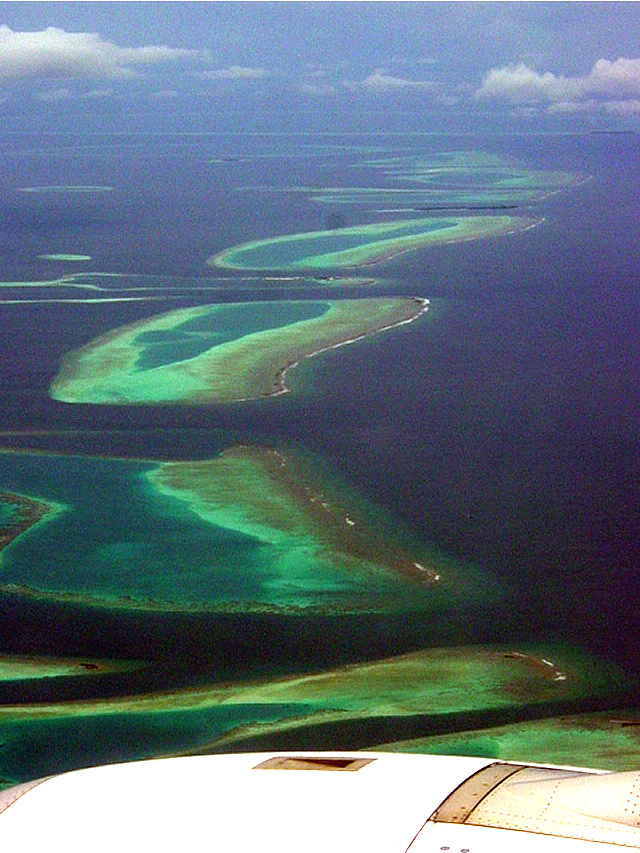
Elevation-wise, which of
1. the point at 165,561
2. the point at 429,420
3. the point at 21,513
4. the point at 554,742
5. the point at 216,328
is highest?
the point at 216,328

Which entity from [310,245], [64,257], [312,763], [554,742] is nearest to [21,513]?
[554,742]

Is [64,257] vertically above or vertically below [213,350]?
above

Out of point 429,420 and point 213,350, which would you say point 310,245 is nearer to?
point 213,350

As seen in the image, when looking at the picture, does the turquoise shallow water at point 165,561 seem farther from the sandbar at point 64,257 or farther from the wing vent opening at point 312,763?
the sandbar at point 64,257

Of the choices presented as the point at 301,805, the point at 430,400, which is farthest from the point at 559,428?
the point at 301,805

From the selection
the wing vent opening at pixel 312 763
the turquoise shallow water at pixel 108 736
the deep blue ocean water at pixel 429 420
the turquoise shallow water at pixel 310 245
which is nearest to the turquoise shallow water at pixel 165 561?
the deep blue ocean water at pixel 429 420

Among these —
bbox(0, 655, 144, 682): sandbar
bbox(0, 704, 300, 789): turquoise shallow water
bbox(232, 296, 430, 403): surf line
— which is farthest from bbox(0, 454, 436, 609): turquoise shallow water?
bbox(232, 296, 430, 403): surf line

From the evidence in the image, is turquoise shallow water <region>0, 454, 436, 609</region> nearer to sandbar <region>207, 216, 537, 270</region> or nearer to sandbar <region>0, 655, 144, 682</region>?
sandbar <region>0, 655, 144, 682</region>
